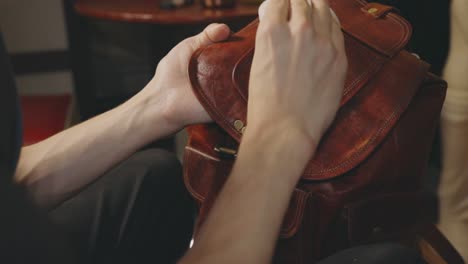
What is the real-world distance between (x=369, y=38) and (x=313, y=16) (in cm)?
14

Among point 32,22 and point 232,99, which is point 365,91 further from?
point 32,22

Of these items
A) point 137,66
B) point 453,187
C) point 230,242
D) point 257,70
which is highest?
point 257,70

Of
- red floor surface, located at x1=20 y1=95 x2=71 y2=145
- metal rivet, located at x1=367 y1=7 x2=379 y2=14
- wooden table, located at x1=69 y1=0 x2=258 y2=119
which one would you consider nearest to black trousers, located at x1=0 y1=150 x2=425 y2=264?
metal rivet, located at x1=367 y1=7 x2=379 y2=14

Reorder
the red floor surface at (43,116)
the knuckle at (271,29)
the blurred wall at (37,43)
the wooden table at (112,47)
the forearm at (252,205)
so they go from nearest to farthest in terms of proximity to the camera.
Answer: the forearm at (252,205) < the knuckle at (271,29) < the red floor surface at (43,116) < the wooden table at (112,47) < the blurred wall at (37,43)

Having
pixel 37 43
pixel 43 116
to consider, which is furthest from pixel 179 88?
pixel 37 43

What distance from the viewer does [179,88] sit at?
88 centimetres

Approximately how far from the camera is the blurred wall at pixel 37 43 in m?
2.43

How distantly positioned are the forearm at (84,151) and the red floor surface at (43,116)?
0.70 metres

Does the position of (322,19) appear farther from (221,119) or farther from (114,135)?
(114,135)

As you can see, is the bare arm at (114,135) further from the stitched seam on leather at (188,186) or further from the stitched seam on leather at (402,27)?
the stitched seam on leather at (402,27)

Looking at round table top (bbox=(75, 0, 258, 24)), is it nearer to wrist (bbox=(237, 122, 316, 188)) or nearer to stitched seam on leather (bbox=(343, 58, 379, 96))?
stitched seam on leather (bbox=(343, 58, 379, 96))

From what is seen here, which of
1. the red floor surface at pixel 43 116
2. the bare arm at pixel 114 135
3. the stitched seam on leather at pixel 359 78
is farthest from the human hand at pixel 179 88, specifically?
the red floor surface at pixel 43 116

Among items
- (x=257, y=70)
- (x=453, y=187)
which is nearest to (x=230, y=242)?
(x=257, y=70)

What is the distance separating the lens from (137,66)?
8.99 ft
